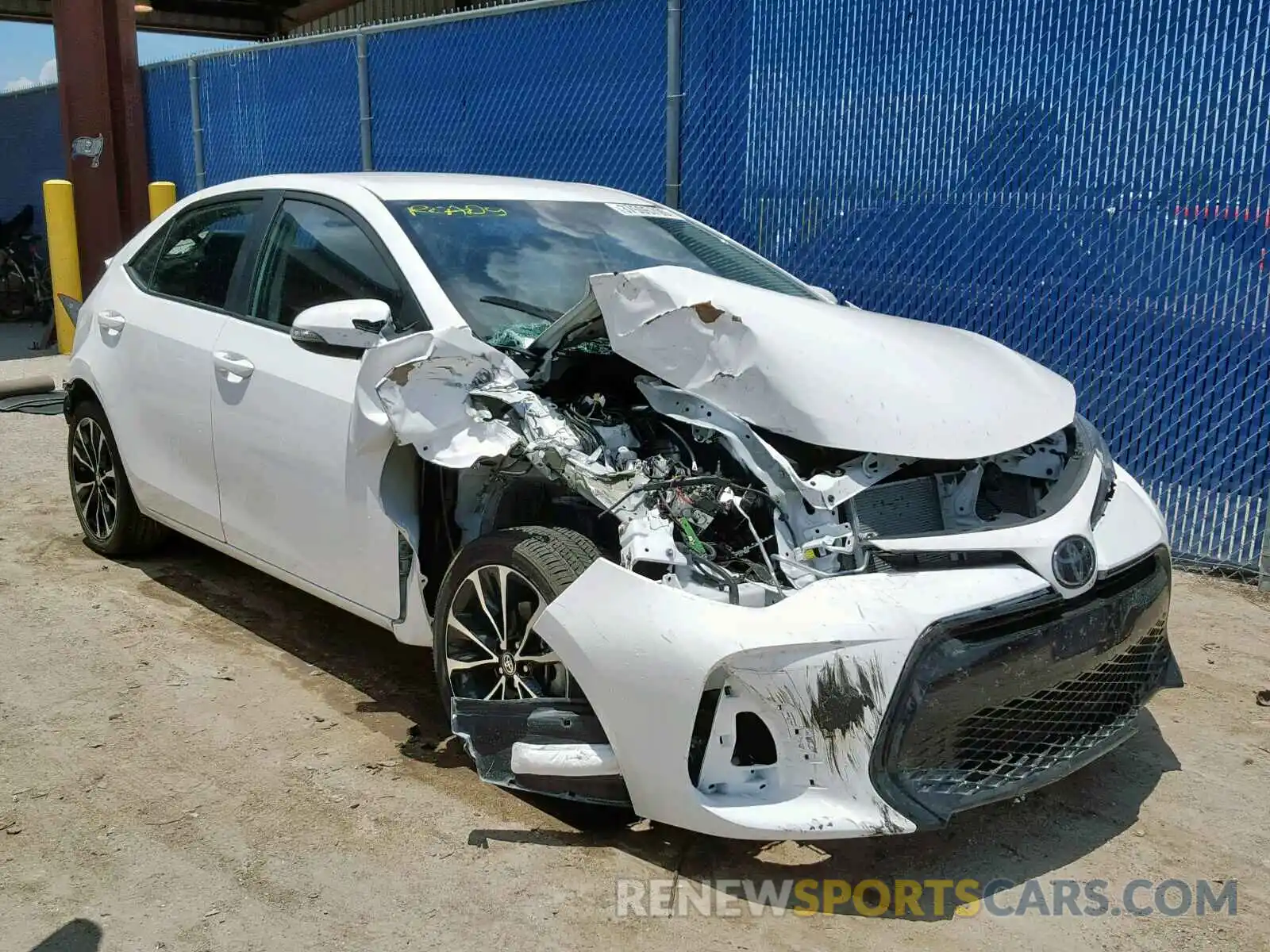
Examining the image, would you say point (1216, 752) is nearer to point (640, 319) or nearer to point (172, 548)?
point (640, 319)

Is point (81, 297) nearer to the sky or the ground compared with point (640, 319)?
nearer to the ground

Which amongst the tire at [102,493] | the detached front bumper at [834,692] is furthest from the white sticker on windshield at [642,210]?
the tire at [102,493]

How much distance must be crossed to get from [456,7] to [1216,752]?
1975 cm

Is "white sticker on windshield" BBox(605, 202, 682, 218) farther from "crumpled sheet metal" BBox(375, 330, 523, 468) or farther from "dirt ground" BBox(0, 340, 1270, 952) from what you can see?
"dirt ground" BBox(0, 340, 1270, 952)

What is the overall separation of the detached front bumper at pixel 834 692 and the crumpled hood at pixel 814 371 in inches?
16.2

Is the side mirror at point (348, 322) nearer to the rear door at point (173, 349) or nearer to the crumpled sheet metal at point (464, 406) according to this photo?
the crumpled sheet metal at point (464, 406)

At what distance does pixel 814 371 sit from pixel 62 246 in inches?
444

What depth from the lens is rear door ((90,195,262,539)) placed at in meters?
4.51

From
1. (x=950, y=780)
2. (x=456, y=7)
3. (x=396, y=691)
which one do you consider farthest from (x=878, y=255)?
(x=456, y=7)

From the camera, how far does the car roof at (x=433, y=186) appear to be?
4289mm

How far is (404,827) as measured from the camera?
3283 mm

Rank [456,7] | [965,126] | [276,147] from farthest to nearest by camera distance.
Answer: [456,7] < [276,147] < [965,126]

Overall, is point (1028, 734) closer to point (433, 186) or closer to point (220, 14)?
point (433, 186)

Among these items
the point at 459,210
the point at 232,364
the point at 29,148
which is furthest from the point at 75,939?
the point at 29,148
